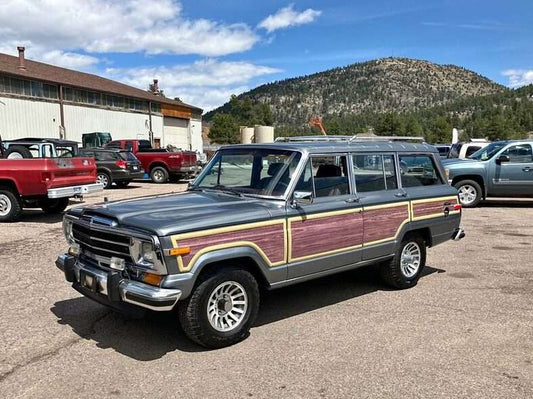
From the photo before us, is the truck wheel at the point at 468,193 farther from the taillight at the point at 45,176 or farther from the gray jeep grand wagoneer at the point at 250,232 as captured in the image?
the taillight at the point at 45,176

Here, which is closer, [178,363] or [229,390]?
[229,390]

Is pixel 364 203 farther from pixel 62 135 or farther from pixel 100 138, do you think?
pixel 62 135

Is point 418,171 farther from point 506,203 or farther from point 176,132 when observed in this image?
point 176,132

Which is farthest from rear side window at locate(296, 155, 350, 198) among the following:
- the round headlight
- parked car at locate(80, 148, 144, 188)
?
parked car at locate(80, 148, 144, 188)

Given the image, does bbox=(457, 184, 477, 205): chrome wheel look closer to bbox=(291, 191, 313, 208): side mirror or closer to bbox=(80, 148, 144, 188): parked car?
bbox=(291, 191, 313, 208): side mirror

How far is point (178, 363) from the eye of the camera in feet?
13.5

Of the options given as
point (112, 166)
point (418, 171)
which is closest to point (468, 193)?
point (418, 171)

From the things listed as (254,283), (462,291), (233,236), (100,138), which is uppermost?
(100,138)

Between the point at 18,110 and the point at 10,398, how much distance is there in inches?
1420

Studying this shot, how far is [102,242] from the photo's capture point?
14.7ft

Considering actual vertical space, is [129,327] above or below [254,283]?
below

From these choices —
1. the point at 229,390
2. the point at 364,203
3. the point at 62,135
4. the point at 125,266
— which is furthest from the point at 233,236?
the point at 62,135

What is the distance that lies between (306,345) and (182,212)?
5.39 feet

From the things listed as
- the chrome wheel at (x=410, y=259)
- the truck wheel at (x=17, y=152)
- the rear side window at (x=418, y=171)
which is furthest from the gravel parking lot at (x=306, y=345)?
the truck wheel at (x=17, y=152)
